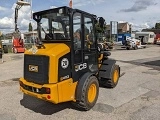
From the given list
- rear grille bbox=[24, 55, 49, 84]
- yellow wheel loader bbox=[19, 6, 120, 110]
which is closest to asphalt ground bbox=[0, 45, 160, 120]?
yellow wheel loader bbox=[19, 6, 120, 110]

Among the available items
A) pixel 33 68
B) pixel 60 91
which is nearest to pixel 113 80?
pixel 60 91

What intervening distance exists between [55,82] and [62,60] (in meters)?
0.57

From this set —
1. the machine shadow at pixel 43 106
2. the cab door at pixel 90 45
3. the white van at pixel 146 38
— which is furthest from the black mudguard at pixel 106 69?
the white van at pixel 146 38

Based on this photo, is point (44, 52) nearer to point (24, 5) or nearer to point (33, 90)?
point (33, 90)

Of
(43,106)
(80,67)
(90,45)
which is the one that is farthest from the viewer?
(90,45)

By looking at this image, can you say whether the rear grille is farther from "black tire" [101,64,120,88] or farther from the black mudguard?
"black tire" [101,64,120,88]

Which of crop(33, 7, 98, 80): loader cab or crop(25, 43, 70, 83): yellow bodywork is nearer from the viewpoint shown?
crop(25, 43, 70, 83): yellow bodywork

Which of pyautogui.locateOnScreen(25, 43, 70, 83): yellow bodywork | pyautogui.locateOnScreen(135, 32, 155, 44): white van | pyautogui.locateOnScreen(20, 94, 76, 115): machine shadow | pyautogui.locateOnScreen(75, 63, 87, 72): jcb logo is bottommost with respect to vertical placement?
pyautogui.locateOnScreen(20, 94, 76, 115): machine shadow

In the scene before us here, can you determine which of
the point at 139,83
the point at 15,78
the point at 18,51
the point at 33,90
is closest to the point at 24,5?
the point at 18,51

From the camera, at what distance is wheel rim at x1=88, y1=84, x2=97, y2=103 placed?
6328mm

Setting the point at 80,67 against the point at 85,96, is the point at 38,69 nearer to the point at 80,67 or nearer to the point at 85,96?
the point at 80,67

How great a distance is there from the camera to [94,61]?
7.25 m

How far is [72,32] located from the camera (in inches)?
231

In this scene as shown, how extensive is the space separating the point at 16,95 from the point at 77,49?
10.3 ft
